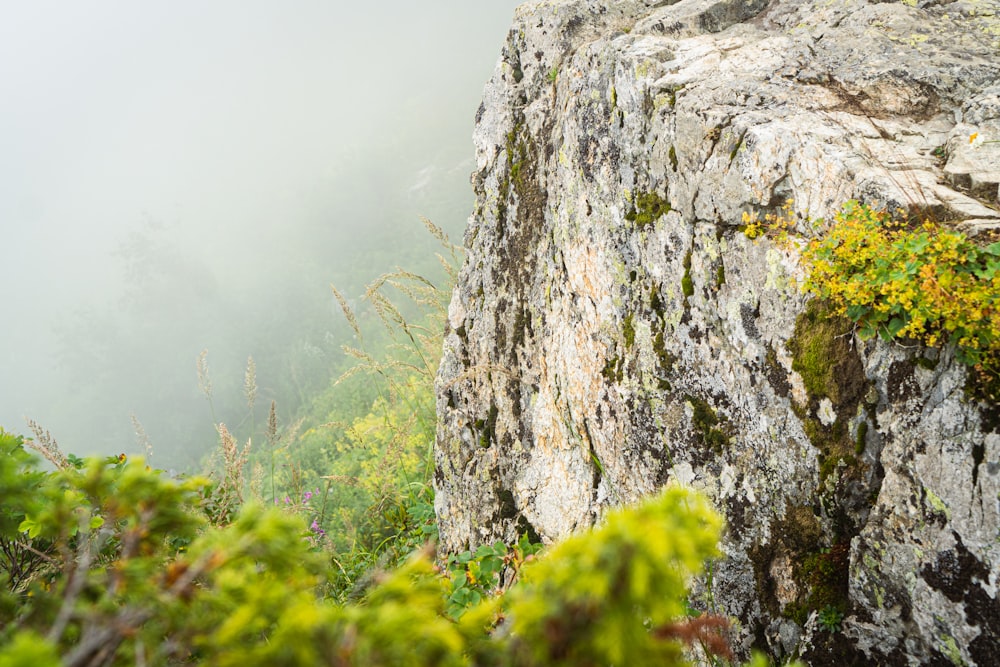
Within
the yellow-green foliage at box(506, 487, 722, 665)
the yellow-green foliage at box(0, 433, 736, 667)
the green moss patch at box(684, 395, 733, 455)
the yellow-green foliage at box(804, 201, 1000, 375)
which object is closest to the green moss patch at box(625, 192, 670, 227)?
the yellow-green foliage at box(804, 201, 1000, 375)

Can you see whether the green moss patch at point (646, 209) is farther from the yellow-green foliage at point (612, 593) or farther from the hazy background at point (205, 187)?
the hazy background at point (205, 187)

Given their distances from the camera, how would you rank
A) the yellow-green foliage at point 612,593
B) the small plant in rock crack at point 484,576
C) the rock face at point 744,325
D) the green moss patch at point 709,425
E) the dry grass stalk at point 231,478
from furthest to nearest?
the dry grass stalk at point 231,478, the small plant in rock crack at point 484,576, the green moss patch at point 709,425, the rock face at point 744,325, the yellow-green foliage at point 612,593

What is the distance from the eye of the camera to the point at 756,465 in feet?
9.17

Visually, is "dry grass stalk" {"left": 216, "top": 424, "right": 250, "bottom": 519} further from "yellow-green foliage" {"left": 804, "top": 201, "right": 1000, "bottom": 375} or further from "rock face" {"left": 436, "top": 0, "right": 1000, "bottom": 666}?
"yellow-green foliage" {"left": 804, "top": 201, "right": 1000, "bottom": 375}

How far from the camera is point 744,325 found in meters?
2.84

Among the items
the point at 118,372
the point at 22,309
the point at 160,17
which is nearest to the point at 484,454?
the point at 118,372

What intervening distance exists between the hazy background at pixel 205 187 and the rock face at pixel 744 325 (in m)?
8.76

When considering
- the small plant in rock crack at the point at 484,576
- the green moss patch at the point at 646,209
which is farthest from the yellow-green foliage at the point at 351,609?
the green moss patch at the point at 646,209

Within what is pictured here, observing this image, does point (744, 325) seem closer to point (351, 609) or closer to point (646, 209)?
point (646, 209)

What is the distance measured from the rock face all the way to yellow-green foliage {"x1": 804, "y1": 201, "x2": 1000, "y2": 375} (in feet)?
0.42

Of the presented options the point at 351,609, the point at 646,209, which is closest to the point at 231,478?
the point at 351,609

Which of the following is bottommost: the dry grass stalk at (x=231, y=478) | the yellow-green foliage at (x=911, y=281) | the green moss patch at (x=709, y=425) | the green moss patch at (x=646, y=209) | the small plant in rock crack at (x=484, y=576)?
the small plant in rock crack at (x=484, y=576)

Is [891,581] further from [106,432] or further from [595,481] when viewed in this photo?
[106,432]

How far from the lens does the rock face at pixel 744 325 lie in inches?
85.4
